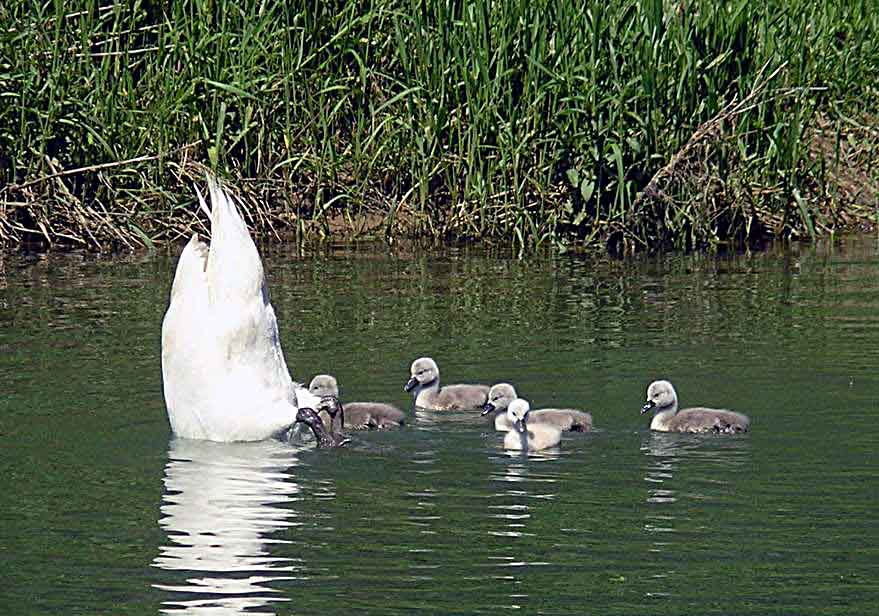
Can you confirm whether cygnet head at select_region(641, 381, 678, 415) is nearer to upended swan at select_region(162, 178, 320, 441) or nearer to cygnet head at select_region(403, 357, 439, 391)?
cygnet head at select_region(403, 357, 439, 391)

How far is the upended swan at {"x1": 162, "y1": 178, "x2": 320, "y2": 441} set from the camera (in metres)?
7.89

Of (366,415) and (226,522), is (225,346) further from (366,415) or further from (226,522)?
(226,522)

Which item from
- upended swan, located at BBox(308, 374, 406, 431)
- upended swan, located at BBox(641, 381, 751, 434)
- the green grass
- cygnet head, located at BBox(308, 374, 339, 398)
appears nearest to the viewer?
upended swan, located at BBox(641, 381, 751, 434)

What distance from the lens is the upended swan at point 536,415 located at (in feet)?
27.0

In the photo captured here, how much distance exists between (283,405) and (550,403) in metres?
1.49

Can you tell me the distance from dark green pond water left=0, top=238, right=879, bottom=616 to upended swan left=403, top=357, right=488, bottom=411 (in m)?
0.14

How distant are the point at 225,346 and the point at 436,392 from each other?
1.54 meters

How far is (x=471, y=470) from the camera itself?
7.67m

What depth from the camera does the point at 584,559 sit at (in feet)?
20.7

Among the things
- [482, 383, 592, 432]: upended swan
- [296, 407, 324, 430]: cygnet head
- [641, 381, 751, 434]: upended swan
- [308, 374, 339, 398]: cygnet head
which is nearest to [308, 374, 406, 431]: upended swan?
[308, 374, 339, 398]: cygnet head

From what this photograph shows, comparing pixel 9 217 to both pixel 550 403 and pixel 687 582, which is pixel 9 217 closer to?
pixel 550 403

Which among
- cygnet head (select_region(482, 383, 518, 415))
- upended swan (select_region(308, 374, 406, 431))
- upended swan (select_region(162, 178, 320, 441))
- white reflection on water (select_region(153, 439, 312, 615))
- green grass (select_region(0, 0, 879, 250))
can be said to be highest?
green grass (select_region(0, 0, 879, 250))

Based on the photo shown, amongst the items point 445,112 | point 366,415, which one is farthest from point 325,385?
point 445,112

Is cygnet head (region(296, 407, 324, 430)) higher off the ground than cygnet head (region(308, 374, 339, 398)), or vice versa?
cygnet head (region(308, 374, 339, 398))
